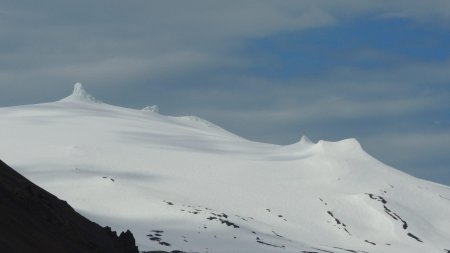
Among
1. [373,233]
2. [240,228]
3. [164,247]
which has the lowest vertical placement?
[164,247]

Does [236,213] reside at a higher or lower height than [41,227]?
Answer: higher

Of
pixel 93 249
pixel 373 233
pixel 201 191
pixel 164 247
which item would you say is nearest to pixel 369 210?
pixel 373 233

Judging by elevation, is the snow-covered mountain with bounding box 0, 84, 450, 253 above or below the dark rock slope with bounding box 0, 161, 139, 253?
above

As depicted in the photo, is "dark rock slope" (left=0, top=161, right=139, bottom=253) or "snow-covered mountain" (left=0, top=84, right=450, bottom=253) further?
"snow-covered mountain" (left=0, top=84, right=450, bottom=253)

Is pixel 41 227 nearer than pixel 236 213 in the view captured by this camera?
Yes

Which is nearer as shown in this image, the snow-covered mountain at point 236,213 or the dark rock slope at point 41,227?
the dark rock slope at point 41,227

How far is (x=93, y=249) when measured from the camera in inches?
2261

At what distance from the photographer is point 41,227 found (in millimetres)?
53250

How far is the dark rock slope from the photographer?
48312mm

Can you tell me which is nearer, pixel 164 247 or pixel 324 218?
pixel 164 247

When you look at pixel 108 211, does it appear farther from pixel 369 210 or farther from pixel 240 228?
pixel 369 210

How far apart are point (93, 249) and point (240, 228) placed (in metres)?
92.4

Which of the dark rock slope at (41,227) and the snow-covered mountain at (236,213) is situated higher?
the snow-covered mountain at (236,213)

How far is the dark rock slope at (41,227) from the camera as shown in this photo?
4831cm
